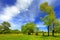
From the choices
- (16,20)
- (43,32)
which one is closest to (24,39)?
(16,20)

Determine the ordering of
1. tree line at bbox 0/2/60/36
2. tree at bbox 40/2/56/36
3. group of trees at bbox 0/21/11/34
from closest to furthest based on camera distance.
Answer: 1. group of trees at bbox 0/21/11/34
2. tree line at bbox 0/2/60/36
3. tree at bbox 40/2/56/36

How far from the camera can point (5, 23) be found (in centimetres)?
830

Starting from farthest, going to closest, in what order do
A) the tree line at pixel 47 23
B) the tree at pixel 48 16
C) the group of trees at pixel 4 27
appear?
1. the tree at pixel 48 16
2. the tree line at pixel 47 23
3. the group of trees at pixel 4 27

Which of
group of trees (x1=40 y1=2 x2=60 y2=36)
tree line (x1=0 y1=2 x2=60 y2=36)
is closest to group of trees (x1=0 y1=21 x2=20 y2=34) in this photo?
tree line (x1=0 y1=2 x2=60 y2=36)

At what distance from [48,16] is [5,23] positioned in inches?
119

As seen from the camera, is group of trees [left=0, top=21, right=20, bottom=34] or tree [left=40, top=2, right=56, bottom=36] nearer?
group of trees [left=0, top=21, right=20, bottom=34]

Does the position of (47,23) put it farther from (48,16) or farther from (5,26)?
(5,26)

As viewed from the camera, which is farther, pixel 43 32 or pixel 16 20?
pixel 43 32

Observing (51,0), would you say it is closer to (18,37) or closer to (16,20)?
(16,20)

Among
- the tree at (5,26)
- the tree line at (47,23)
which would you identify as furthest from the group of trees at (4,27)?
the tree line at (47,23)

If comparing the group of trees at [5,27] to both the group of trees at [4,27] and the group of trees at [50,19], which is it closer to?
the group of trees at [4,27]

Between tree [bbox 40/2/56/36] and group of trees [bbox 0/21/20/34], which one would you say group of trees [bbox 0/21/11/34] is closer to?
group of trees [bbox 0/21/20/34]

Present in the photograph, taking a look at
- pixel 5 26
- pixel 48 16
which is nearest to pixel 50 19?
pixel 48 16

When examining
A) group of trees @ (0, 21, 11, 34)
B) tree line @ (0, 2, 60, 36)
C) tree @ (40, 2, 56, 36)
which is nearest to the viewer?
group of trees @ (0, 21, 11, 34)
